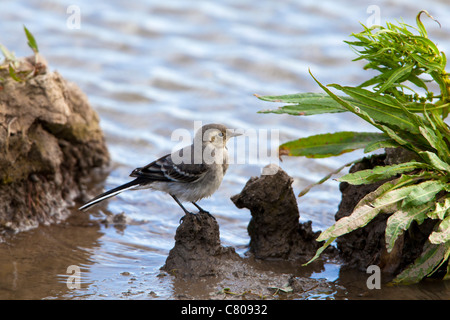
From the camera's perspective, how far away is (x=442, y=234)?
487 cm

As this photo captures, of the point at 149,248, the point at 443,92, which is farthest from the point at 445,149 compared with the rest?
the point at 149,248

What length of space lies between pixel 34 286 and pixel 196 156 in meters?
2.21

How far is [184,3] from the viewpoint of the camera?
13.9 meters

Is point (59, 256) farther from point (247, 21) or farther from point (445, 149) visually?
point (247, 21)

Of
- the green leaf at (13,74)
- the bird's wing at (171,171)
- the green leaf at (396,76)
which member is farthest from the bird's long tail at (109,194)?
the green leaf at (396,76)

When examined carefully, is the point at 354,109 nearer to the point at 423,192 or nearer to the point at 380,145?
the point at 380,145

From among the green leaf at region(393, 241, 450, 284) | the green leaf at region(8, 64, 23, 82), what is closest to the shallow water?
the green leaf at region(393, 241, 450, 284)

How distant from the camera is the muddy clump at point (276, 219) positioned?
603 centimetres

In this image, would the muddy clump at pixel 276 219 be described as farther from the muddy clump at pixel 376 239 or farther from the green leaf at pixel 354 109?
the green leaf at pixel 354 109

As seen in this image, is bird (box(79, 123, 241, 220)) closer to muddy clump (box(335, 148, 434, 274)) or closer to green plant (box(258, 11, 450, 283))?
green plant (box(258, 11, 450, 283))

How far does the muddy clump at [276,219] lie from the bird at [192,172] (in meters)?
0.51

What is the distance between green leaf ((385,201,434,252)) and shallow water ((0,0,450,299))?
1.95ft

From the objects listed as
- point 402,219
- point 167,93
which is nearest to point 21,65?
point 167,93

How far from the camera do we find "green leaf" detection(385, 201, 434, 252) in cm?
490
